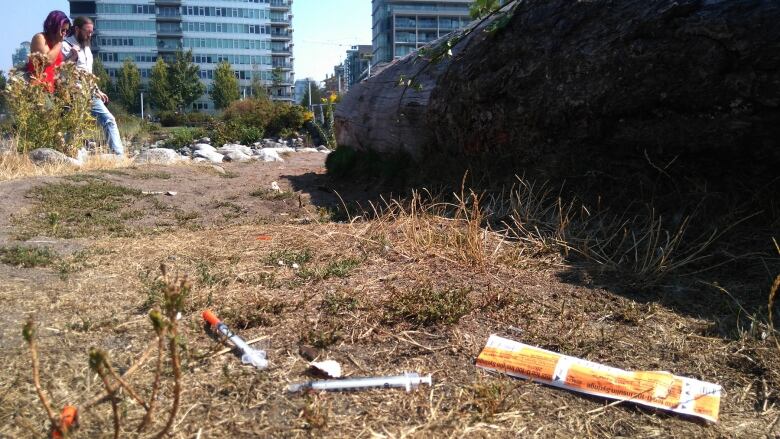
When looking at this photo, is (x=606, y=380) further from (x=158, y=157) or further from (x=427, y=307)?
(x=158, y=157)

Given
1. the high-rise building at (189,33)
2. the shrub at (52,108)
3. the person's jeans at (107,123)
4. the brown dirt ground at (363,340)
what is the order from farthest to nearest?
1. the high-rise building at (189,33)
2. the person's jeans at (107,123)
3. the shrub at (52,108)
4. the brown dirt ground at (363,340)

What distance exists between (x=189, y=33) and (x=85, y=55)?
89166 millimetres

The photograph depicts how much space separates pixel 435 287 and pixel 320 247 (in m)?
0.98

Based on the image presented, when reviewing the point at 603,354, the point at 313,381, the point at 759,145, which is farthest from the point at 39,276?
the point at 759,145

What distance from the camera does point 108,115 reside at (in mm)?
9516

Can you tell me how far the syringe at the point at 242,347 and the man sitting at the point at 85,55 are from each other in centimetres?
763

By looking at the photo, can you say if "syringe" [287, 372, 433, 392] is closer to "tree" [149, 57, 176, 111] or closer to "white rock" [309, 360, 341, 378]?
"white rock" [309, 360, 341, 378]

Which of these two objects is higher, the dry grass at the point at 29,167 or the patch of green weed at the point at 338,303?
the dry grass at the point at 29,167

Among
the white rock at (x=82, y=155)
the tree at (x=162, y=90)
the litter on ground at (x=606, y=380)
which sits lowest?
the litter on ground at (x=606, y=380)

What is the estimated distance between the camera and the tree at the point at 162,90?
203 ft

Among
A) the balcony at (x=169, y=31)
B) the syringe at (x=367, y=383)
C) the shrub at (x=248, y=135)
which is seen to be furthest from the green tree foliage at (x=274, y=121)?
the balcony at (x=169, y=31)

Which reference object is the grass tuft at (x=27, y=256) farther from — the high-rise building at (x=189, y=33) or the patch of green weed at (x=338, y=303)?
the high-rise building at (x=189, y=33)

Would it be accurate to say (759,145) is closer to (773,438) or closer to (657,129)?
(657,129)

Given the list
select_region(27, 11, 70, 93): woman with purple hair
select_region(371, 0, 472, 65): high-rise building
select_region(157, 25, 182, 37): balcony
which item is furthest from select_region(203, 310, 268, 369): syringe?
select_region(157, 25, 182, 37): balcony
